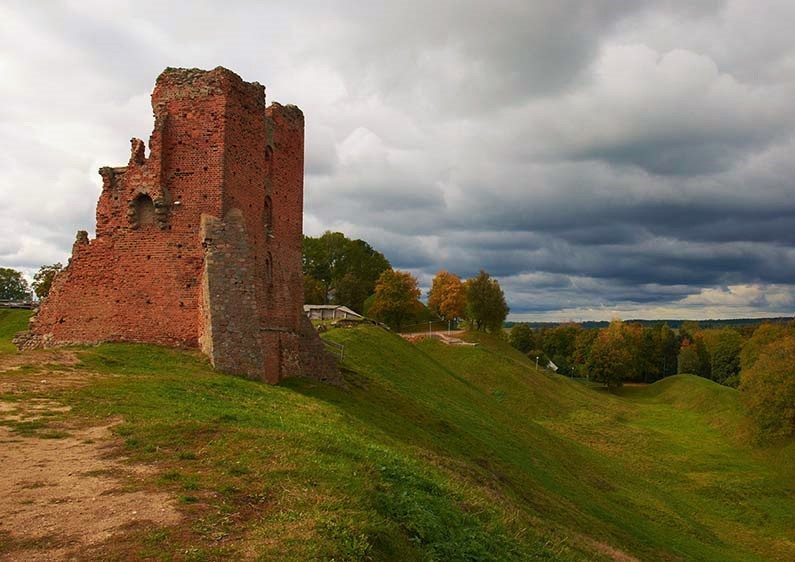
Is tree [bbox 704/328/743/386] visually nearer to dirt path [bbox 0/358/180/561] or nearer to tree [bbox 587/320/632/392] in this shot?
tree [bbox 587/320/632/392]

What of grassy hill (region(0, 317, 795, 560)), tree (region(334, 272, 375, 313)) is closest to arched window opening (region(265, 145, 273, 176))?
grassy hill (region(0, 317, 795, 560))

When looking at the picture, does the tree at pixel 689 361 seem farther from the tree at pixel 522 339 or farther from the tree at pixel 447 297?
the tree at pixel 447 297

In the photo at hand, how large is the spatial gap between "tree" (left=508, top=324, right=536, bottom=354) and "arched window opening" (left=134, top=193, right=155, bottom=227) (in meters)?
102

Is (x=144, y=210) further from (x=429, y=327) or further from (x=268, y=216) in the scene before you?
(x=429, y=327)

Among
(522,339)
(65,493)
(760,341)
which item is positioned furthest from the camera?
(522,339)

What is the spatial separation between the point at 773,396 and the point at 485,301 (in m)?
41.4

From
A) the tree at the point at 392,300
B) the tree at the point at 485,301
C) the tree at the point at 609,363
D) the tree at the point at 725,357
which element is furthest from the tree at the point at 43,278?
the tree at the point at 725,357

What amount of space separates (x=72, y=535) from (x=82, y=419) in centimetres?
516

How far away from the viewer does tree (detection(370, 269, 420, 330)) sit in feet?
224

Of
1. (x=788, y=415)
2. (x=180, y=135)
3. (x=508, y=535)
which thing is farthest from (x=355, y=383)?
(x=788, y=415)

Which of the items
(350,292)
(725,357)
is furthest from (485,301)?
(725,357)

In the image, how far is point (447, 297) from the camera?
81188 millimetres

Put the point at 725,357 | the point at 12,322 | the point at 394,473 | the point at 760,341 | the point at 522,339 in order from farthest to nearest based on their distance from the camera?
the point at 522,339, the point at 725,357, the point at 760,341, the point at 12,322, the point at 394,473

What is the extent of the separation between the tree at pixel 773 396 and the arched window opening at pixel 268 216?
4294 cm
